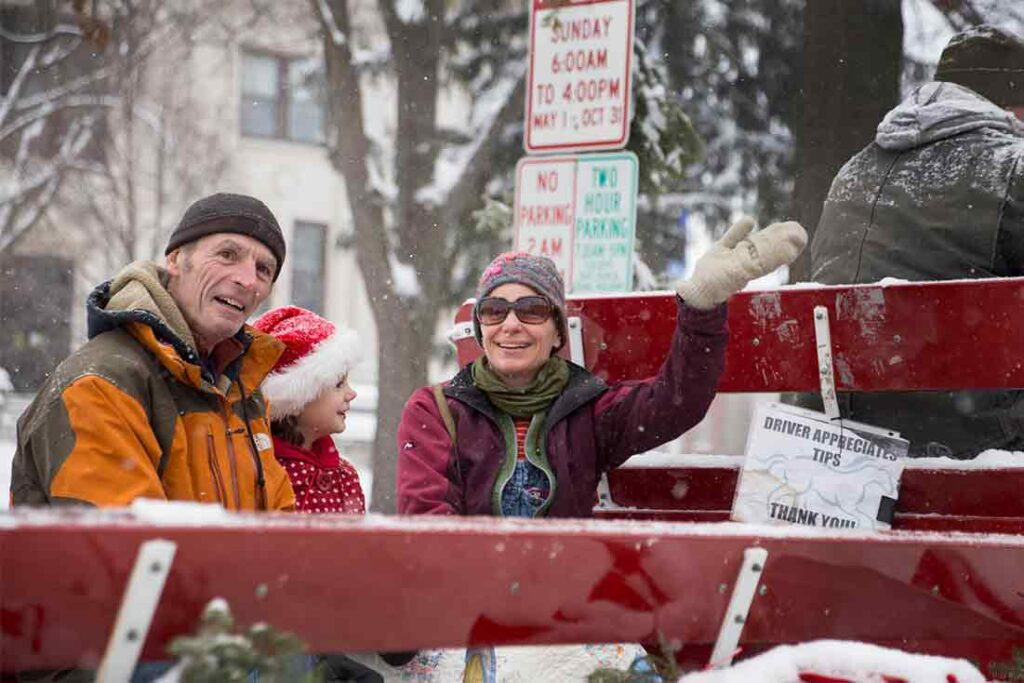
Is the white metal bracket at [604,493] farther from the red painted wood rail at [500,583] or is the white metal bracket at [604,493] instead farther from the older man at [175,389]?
the red painted wood rail at [500,583]

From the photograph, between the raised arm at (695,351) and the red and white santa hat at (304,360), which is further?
the red and white santa hat at (304,360)

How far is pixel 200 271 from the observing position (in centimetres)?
352

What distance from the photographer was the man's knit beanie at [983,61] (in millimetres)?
5277

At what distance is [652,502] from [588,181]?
2643 millimetres

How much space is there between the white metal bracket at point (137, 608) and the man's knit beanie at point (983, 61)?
4.25 m

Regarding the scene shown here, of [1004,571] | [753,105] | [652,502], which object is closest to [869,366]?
[652,502]

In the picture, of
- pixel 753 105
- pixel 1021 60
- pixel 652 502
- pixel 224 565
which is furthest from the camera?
pixel 753 105

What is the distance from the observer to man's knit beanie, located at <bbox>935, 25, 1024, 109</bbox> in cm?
528

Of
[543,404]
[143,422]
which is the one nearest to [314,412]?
[543,404]

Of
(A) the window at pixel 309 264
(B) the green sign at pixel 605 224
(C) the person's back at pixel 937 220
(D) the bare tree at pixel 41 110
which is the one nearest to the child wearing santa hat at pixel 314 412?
(C) the person's back at pixel 937 220

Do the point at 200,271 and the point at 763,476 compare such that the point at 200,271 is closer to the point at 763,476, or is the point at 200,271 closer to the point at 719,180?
the point at 763,476

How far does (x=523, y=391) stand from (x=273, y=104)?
2315cm

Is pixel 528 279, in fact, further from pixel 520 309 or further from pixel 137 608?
pixel 137 608

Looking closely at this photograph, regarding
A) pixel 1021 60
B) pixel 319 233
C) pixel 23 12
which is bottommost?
pixel 319 233
